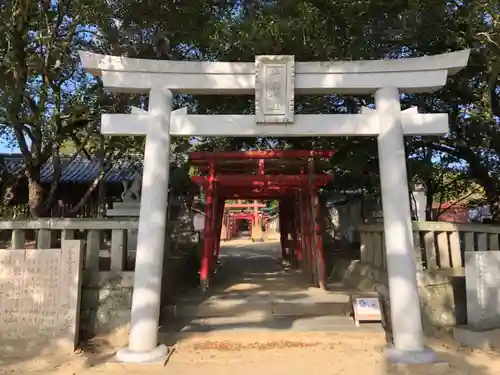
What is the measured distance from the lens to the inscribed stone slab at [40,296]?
5336 mm

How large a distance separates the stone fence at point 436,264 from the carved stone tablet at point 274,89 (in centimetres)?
294

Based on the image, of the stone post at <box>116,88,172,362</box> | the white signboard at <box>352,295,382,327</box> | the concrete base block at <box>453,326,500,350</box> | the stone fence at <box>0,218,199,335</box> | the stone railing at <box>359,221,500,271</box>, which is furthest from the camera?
the stone railing at <box>359,221,500,271</box>

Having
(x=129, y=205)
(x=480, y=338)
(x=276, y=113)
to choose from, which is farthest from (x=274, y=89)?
(x=129, y=205)

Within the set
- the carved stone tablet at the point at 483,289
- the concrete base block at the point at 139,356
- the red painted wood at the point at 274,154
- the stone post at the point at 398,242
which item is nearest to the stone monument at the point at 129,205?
the red painted wood at the point at 274,154

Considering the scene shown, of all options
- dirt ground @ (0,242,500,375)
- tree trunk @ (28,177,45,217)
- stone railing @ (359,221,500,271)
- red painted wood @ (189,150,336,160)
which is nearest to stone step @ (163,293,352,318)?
dirt ground @ (0,242,500,375)

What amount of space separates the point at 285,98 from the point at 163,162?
1.65 metres

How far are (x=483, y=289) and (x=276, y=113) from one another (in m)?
3.62

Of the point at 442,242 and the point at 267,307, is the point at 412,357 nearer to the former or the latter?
the point at 267,307

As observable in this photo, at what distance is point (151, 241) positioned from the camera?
511cm

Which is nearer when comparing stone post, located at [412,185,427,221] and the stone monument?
the stone monument

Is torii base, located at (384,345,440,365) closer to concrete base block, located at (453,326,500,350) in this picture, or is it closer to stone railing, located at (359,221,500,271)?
concrete base block, located at (453,326,500,350)

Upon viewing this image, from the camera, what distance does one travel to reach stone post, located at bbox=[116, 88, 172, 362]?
4930 millimetres

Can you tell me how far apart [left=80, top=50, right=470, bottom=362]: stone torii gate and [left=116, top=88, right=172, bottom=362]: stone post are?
0.04 feet

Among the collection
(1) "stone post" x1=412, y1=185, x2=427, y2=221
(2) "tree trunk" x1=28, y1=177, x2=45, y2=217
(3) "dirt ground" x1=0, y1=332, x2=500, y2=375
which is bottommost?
(3) "dirt ground" x1=0, y1=332, x2=500, y2=375
